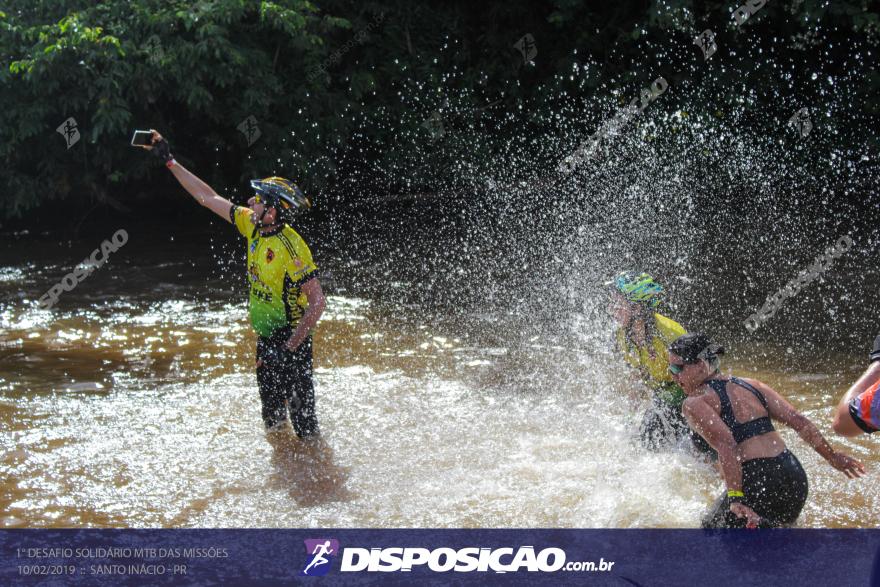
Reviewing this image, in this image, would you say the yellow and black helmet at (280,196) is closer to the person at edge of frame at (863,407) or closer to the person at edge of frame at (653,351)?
the person at edge of frame at (653,351)

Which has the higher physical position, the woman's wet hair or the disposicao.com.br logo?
the woman's wet hair

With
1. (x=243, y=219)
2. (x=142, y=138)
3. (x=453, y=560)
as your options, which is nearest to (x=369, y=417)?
(x=243, y=219)

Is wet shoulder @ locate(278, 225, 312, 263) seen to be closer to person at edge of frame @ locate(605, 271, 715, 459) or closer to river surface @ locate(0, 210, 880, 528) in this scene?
river surface @ locate(0, 210, 880, 528)

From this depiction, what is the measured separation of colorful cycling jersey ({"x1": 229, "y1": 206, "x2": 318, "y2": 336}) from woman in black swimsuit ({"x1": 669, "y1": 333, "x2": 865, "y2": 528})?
8.43 feet

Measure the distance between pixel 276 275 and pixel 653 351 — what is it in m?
2.42

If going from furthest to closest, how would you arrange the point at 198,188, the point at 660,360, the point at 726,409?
the point at 198,188 < the point at 660,360 < the point at 726,409

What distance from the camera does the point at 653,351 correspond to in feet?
19.9

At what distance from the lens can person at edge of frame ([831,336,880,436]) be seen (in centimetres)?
343

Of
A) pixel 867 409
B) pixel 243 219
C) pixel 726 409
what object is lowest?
pixel 726 409

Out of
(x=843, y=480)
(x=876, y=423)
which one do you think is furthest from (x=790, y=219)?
(x=876, y=423)

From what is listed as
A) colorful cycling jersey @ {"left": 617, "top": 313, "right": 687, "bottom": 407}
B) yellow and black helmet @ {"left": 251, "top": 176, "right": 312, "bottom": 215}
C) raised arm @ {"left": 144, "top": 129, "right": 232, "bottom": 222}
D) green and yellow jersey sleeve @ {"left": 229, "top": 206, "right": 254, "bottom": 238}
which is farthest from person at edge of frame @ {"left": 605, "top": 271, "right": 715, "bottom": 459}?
raised arm @ {"left": 144, "top": 129, "right": 232, "bottom": 222}

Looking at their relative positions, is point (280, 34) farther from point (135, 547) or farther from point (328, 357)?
point (135, 547)

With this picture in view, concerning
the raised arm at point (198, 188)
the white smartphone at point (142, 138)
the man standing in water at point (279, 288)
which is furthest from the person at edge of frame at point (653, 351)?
the white smartphone at point (142, 138)

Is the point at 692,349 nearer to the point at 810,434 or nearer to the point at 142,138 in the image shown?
the point at 810,434
